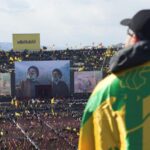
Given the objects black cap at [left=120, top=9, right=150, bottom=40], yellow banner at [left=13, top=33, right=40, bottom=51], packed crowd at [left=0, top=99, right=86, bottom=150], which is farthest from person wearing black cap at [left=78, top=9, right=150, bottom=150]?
yellow banner at [left=13, top=33, right=40, bottom=51]

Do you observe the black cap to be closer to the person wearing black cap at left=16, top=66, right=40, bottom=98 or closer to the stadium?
the stadium

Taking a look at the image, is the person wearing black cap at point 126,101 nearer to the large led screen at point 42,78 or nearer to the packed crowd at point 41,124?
the packed crowd at point 41,124

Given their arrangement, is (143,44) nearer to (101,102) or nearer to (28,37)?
(101,102)

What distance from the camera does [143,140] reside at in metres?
2.82

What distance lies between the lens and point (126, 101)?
112 inches

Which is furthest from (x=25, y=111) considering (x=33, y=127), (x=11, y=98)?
(x=33, y=127)

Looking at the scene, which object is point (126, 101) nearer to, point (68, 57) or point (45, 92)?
point (45, 92)

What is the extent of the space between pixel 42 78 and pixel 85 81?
9.59ft

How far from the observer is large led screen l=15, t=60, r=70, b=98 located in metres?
42.3

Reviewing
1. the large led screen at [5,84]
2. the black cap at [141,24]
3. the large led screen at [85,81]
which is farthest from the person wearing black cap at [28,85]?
the black cap at [141,24]

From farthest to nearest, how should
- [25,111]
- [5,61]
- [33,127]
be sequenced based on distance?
1. [5,61]
2. [25,111]
3. [33,127]

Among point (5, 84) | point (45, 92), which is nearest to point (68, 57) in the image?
point (45, 92)

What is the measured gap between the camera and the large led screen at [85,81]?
4250 cm

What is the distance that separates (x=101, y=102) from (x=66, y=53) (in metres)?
47.2
